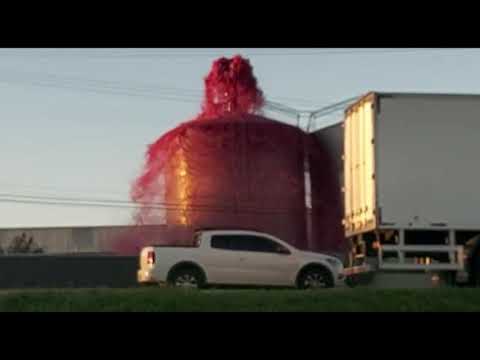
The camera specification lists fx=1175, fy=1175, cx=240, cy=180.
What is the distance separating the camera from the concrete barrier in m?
37.7

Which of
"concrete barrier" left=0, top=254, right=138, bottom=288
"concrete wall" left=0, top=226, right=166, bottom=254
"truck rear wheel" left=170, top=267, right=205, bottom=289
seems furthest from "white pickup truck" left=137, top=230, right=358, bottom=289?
"concrete wall" left=0, top=226, right=166, bottom=254

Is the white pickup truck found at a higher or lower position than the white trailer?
lower

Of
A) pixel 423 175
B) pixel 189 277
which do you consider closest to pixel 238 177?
pixel 189 277

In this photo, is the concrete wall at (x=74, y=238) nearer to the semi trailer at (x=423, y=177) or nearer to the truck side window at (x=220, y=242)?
the truck side window at (x=220, y=242)

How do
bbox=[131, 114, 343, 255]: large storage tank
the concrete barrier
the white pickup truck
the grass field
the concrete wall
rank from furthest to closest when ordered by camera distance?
the concrete wall
bbox=[131, 114, 343, 255]: large storage tank
the concrete barrier
the white pickup truck
the grass field

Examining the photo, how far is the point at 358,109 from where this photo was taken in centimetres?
2355

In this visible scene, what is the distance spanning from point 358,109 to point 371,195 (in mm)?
1971

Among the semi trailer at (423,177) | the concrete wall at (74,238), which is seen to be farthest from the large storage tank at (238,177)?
the semi trailer at (423,177)

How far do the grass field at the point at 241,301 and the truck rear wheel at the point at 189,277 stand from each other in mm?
7167

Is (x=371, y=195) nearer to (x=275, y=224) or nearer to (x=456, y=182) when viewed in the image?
(x=456, y=182)

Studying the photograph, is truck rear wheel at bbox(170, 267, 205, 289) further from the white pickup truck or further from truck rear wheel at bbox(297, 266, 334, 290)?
truck rear wheel at bbox(297, 266, 334, 290)

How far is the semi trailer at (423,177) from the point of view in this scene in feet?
73.4

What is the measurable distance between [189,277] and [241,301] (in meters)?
8.49
